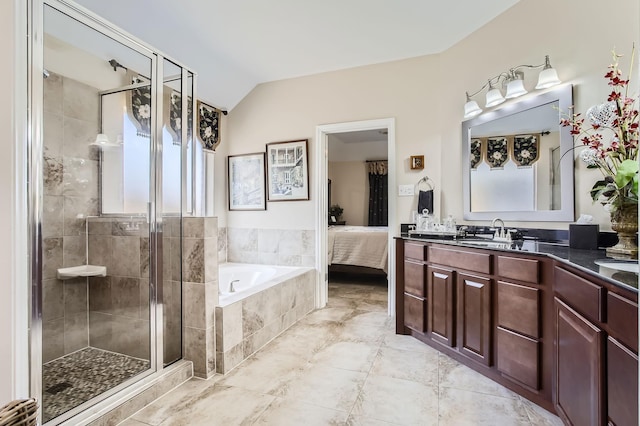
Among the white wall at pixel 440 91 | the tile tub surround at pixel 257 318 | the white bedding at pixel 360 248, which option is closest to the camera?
the white wall at pixel 440 91

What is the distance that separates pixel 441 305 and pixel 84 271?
2.81m

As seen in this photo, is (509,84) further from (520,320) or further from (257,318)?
(257,318)

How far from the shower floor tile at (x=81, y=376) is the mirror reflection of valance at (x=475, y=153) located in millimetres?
2966

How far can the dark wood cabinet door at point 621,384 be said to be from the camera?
954 millimetres

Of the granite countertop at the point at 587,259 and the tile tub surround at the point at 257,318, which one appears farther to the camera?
the tile tub surround at the point at 257,318

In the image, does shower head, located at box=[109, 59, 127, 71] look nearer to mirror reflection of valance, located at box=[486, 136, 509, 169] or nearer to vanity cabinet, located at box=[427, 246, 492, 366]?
vanity cabinet, located at box=[427, 246, 492, 366]

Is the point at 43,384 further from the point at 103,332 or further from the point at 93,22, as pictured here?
the point at 93,22

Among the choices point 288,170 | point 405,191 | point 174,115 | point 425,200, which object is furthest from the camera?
point 288,170

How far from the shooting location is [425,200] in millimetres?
3141

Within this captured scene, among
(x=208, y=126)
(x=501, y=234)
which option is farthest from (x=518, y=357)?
(x=208, y=126)

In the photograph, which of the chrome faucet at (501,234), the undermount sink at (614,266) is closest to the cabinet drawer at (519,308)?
the undermount sink at (614,266)

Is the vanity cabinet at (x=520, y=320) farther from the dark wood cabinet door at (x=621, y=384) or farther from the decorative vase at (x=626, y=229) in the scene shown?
the dark wood cabinet door at (x=621, y=384)

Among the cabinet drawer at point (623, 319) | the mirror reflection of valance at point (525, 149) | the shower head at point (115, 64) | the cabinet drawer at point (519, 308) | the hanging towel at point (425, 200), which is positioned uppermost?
the shower head at point (115, 64)

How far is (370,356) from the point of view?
7.81ft
